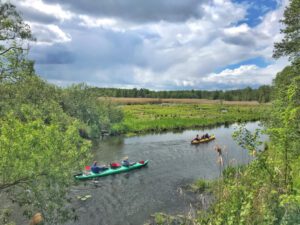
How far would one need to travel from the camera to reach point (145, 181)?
20703 mm

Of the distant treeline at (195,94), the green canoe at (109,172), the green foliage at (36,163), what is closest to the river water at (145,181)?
→ the green canoe at (109,172)

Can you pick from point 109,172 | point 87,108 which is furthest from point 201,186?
point 87,108

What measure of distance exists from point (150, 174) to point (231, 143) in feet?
52.8

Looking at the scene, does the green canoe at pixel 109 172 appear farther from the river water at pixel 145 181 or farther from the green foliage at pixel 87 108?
the green foliage at pixel 87 108

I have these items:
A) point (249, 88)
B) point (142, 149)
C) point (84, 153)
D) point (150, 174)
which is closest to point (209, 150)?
point (142, 149)

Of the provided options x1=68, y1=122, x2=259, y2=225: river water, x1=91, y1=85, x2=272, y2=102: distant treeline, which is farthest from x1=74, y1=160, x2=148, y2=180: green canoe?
→ x1=91, y1=85, x2=272, y2=102: distant treeline

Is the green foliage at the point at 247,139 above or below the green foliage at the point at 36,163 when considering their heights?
above

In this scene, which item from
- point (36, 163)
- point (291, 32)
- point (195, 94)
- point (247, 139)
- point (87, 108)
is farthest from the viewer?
point (195, 94)

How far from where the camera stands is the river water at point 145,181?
1512 cm

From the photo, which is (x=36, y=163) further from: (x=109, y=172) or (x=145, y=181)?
(x=109, y=172)

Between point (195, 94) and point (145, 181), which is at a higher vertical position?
point (195, 94)

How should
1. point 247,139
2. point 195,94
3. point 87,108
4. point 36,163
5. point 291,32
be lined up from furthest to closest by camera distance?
point 195,94, point 87,108, point 291,32, point 36,163, point 247,139

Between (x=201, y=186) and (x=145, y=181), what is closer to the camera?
(x=201, y=186)

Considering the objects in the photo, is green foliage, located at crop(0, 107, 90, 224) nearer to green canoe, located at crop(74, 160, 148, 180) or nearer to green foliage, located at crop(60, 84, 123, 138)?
Answer: green canoe, located at crop(74, 160, 148, 180)
